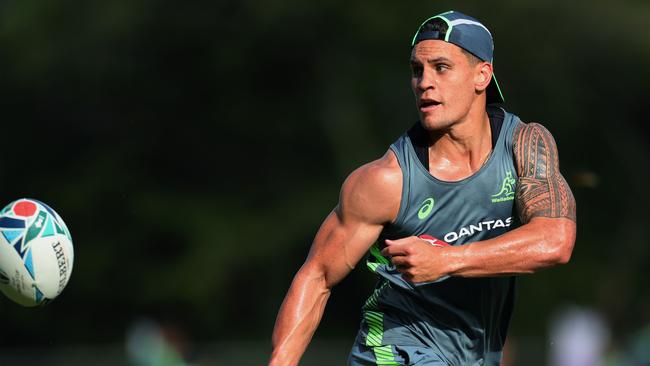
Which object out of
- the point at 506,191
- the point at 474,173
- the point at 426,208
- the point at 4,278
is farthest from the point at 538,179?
the point at 4,278

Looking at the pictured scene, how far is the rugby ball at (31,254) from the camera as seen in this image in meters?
7.09

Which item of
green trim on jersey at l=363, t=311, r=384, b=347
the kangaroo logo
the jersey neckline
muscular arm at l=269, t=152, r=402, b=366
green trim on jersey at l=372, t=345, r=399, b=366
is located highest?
the jersey neckline

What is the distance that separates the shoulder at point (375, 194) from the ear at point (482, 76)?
2.06 ft

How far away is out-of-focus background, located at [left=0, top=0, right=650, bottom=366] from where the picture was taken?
24000 millimetres

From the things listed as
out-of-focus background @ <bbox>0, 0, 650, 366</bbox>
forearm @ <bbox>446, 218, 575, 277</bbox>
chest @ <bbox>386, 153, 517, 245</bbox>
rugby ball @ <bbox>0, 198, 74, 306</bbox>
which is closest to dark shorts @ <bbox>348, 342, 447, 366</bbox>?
chest @ <bbox>386, 153, 517, 245</bbox>

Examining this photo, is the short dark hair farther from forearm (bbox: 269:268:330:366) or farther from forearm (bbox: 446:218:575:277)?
forearm (bbox: 269:268:330:366)

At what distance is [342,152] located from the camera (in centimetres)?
2416

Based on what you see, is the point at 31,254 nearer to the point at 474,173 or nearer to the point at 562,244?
the point at 474,173

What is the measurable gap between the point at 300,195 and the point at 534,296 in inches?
193

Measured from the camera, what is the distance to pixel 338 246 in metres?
6.35

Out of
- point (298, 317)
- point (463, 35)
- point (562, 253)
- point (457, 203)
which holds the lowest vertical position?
point (298, 317)

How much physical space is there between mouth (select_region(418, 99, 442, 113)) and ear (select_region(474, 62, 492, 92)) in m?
0.24

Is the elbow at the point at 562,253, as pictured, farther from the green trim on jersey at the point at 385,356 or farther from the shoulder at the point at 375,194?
the green trim on jersey at the point at 385,356

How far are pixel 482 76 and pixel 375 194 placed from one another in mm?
871
